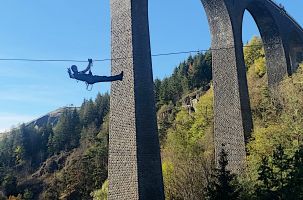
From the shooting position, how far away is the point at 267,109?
55.1 feet

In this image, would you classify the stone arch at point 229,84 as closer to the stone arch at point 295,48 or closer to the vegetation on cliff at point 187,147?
the vegetation on cliff at point 187,147

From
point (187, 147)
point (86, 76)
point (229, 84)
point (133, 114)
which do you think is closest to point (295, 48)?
point (187, 147)

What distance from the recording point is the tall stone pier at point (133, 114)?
1081cm

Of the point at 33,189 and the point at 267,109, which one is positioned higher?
the point at 267,109

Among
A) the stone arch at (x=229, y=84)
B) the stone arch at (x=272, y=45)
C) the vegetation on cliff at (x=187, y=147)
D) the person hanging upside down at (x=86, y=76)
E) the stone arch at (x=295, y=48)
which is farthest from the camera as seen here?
the stone arch at (x=295, y=48)

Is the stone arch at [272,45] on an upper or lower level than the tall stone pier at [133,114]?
upper

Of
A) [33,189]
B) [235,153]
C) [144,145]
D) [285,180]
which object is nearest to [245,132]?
[235,153]

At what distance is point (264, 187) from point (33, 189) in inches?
1811

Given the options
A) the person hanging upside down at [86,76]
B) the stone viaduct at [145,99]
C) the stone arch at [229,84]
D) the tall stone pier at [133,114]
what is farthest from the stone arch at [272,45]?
the person hanging upside down at [86,76]

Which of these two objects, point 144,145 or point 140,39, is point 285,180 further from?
point 140,39

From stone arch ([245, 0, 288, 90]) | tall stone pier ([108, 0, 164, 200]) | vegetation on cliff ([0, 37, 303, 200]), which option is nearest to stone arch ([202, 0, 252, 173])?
vegetation on cliff ([0, 37, 303, 200])

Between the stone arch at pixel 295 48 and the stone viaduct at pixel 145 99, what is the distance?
5.22m

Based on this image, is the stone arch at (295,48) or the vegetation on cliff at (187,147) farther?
the stone arch at (295,48)

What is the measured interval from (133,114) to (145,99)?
616 millimetres
